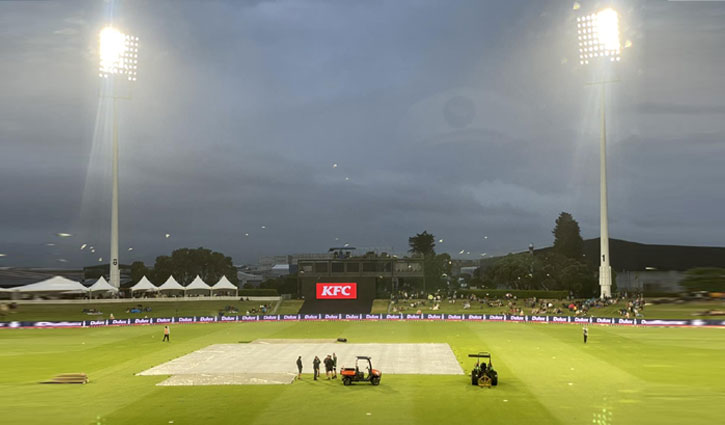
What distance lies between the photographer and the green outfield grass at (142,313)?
99.6m

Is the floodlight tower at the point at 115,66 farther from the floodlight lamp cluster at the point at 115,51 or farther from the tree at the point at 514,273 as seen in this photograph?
the tree at the point at 514,273

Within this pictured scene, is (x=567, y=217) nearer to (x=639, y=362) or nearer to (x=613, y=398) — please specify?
(x=639, y=362)

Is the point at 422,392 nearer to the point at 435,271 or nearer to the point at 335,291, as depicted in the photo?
the point at 335,291

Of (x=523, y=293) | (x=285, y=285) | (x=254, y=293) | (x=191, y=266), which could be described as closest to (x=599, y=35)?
(x=523, y=293)

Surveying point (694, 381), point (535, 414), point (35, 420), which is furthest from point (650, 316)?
point (35, 420)

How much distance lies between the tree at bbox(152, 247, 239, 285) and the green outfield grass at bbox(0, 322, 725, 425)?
108 meters

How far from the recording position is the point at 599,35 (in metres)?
83.1

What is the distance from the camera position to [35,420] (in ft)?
89.2

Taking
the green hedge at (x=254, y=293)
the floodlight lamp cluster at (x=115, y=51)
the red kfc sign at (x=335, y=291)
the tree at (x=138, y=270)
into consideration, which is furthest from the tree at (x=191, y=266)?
the floodlight lamp cluster at (x=115, y=51)

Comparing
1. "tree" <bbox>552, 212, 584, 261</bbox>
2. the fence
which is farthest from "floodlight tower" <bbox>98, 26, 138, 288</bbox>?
"tree" <bbox>552, 212, 584, 261</bbox>

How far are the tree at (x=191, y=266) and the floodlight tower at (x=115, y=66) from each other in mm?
55872

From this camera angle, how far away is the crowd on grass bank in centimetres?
9422

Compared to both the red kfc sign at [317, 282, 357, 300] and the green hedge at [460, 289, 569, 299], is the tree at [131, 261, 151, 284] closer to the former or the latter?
the red kfc sign at [317, 282, 357, 300]

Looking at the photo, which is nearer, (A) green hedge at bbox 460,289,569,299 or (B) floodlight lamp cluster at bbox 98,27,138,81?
(B) floodlight lamp cluster at bbox 98,27,138,81
